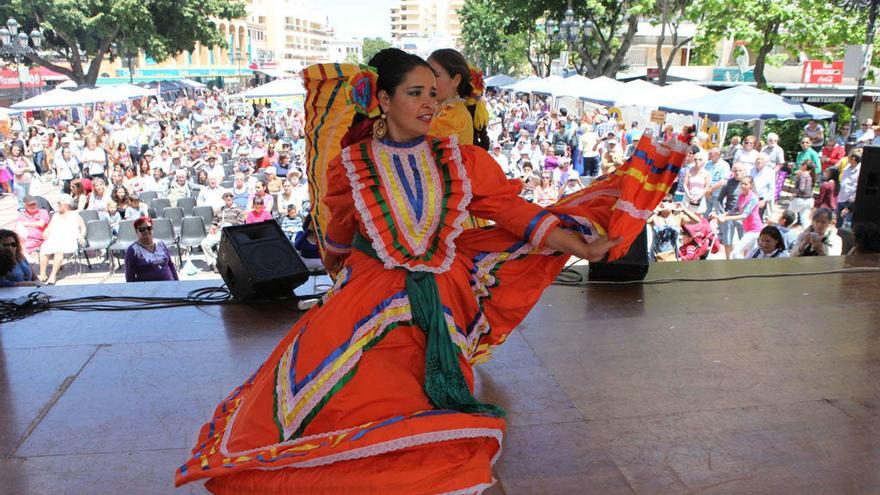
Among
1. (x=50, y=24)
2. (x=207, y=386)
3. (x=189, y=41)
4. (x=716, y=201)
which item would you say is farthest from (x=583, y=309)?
(x=189, y=41)

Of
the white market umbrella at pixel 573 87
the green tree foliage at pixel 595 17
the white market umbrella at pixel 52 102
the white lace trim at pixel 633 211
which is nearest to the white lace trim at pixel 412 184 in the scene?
the white lace trim at pixel 633 211

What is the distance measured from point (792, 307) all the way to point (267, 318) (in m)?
3.15

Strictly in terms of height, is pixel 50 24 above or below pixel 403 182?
above

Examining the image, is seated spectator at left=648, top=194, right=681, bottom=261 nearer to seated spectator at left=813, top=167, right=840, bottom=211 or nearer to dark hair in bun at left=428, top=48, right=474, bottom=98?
seated spectator at left=813, top=167, right=840, bottom=211

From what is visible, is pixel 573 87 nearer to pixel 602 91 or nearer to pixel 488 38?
pixel 602 91

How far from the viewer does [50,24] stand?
93.2ft

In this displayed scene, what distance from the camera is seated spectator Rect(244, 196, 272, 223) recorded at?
9391 mm

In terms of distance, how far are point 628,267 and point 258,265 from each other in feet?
7.86

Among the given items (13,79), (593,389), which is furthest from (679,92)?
(13,79)

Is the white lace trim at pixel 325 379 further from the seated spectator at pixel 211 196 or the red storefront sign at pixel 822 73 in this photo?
the red storefront sign at pixel 822 73

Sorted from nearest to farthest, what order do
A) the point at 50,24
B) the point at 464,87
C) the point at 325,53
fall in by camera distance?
the point at 464,87, the point at 50,24, the point at 325,53

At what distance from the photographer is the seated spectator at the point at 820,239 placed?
649 centimetres

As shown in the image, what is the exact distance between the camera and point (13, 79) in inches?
1346

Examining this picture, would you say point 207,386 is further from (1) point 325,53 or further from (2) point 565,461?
(1) point 325,53
